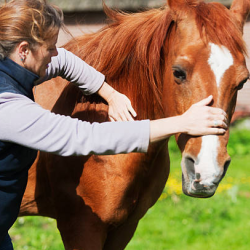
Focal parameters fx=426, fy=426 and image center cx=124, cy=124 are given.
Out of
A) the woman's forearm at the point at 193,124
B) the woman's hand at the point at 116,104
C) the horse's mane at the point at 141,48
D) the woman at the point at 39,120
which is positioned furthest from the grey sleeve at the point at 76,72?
the woman's forearm at the point at 193,124

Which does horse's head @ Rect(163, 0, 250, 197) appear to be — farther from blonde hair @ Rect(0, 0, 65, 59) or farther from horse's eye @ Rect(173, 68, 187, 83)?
blonde hair @ Rect(0, 0, 65, 59)

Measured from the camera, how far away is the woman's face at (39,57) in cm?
211

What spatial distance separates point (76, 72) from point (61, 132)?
751 millimetres

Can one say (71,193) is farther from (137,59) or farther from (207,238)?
(207,238)

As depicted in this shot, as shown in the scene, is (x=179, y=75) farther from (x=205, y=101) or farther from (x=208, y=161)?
(x=208, y=161)

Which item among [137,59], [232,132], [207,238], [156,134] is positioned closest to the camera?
[156,134]

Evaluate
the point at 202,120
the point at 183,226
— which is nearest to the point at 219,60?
the point at 202,120

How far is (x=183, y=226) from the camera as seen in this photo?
5.17m

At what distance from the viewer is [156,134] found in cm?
199

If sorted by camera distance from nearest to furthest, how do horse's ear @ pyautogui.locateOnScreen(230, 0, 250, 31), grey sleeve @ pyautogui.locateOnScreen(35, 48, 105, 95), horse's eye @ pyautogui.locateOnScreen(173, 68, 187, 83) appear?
horse's eye @ pyautogui.locateOnScreen(173, 68, 187, 83) < horse's ear @ pyautogui.locateOnScreen(230, 0, 250, 31) < grey sleeve @ pyautogui.locateOnScreen(35, 48, 105, 95)

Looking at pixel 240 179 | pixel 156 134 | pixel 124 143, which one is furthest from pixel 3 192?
pixel 240 179

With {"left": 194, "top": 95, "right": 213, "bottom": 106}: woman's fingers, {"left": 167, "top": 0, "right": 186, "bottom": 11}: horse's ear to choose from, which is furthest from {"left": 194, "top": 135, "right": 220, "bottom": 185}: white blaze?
{"left": 167, "top": 0, "right": 186, "bottom": 11}: horse's ear

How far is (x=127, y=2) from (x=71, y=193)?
8.88m

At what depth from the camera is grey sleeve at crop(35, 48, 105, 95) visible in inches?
104
